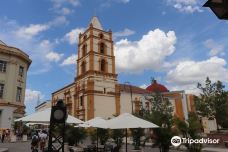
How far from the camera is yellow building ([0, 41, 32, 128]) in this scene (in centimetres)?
3067

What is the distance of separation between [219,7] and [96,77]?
141 feet

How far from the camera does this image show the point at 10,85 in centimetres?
3225

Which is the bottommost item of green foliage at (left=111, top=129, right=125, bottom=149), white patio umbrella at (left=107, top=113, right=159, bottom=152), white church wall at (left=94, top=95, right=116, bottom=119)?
green foliage at (left=111, top=129, right=125, bottom=149)

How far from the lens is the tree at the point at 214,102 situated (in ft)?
87.2

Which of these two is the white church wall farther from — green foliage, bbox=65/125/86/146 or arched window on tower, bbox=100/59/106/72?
green foliage, bbox=65/125/86/146

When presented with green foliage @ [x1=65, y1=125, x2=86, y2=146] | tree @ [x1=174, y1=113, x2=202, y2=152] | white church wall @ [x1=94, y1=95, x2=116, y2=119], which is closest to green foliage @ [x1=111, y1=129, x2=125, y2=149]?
green foliage @ [x1=65, y1=125, x2=86, y2=146]

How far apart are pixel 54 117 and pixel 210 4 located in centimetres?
639

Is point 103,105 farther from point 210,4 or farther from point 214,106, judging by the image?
point 210,4

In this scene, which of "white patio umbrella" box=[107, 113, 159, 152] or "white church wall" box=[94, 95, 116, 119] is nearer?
"white patio umbrella" box=[107, 113, 159, 152]

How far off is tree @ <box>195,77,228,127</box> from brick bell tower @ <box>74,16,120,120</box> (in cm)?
2006

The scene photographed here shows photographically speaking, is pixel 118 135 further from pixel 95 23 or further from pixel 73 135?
pixel 95 23

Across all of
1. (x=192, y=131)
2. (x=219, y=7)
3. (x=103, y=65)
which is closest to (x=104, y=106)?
(x=103, y=65)

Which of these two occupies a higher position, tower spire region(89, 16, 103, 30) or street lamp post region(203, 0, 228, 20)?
tower spire region(89, 16, 103, 30)

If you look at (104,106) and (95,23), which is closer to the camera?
(104,106)
